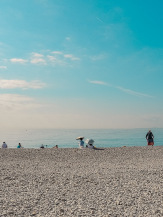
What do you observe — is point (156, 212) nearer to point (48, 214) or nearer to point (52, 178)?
point (48, 214)

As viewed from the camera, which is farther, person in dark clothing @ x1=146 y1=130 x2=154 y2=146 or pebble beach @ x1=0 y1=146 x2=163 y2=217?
person in dark clothing @ x1=146 y1=130 x2=154 y2=146

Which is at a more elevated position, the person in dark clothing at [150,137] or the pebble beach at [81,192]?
the person in dark clothing at [150,137]

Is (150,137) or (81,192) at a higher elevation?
(150,137)

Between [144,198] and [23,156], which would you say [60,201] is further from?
[23,156]

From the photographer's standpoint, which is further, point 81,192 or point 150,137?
point 150,137

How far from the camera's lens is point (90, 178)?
39.1ft

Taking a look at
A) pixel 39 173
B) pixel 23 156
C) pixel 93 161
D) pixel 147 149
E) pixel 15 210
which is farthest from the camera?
pixel 147 149

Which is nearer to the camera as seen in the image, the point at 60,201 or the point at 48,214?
the point at 48,214

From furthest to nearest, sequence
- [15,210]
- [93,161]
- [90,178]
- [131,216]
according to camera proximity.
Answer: [93,161]
[90,178]
[15,210]
[131,216]

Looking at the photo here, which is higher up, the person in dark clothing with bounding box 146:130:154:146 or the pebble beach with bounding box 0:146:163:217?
the person in dark clothing with bounding box 146:130:154:146

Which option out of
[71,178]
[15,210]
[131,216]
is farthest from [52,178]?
[131,216]

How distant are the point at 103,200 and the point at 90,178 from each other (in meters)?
3.52

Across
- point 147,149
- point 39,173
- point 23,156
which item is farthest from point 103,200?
point 147,149

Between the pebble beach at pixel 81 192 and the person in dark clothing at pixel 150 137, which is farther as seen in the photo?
the person in dark clothing at pixel 150 137
